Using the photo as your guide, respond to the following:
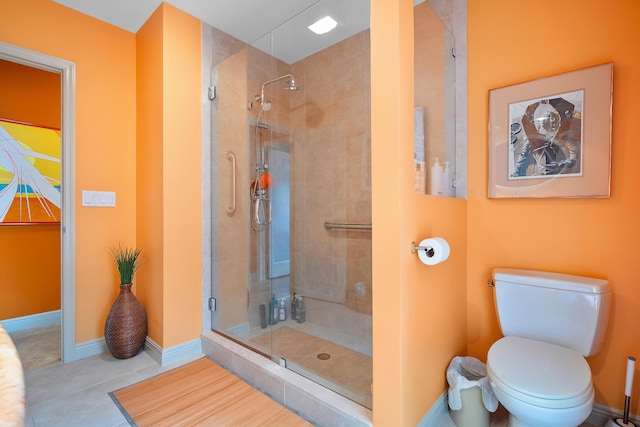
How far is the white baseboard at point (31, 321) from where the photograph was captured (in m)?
2.69

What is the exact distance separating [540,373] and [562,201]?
0.89 m

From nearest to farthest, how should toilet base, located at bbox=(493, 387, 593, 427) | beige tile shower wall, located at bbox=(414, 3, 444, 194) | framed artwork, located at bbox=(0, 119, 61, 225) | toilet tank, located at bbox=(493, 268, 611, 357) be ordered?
toilet base, located at bbox=(493, 387, 593, 427)
toilet tank, located at bbox=(493, 268, 611, 357)
beige tile shower wall, located at bbox=(414, 3, 444, 194)
framed artwork, located at bbox=(0, 119, 61, 225)

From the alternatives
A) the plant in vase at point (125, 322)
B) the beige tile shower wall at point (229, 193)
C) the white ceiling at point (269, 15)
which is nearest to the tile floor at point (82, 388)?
the plant in vase at point (125, 322)

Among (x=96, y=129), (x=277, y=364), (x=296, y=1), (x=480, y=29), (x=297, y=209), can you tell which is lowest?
(x=277, y=364)

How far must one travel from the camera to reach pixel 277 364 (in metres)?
1.89

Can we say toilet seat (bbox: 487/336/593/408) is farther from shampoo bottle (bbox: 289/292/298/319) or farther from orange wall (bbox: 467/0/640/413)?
shampoo bottle (bbox: 289/292/298/319)

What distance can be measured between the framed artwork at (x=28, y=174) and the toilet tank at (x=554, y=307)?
12.1 ft

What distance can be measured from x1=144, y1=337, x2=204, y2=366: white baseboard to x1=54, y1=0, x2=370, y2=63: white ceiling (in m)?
2.30

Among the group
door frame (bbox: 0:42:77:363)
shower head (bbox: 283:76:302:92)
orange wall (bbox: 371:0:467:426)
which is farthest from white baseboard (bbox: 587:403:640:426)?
door frame (bbox: 0:42:77:363)

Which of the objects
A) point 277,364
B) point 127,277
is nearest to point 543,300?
point 277,364

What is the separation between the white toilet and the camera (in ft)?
3.74

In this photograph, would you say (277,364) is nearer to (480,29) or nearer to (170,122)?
(170,122)

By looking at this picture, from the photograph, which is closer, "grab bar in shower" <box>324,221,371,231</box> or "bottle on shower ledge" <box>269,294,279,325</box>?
"grab bar in shower" <box>324,221,371,231</box>

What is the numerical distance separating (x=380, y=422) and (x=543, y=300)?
991mm
